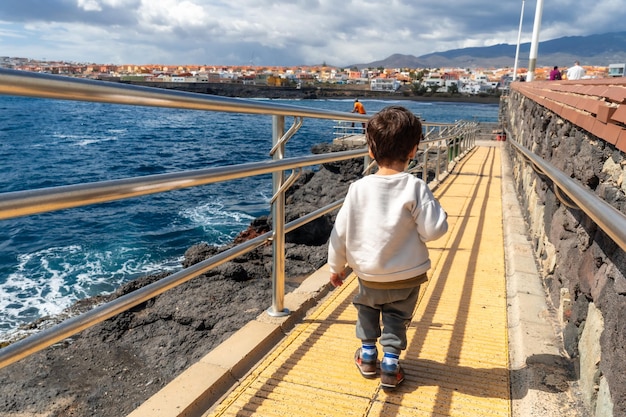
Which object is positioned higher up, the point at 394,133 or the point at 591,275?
the point at 394,133

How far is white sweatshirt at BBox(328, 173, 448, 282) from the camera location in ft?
6.48

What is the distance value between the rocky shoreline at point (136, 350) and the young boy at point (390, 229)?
91.5 inches

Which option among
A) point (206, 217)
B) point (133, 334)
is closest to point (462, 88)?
point (206, 217)

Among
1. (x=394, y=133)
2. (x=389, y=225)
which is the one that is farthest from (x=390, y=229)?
(x=394, y=133)

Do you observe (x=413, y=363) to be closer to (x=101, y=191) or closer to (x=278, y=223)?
(x=278, y=223)

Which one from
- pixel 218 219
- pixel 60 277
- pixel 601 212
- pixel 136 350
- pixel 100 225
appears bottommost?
pixel 100 225

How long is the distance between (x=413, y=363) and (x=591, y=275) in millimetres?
878

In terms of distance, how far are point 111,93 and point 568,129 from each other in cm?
293

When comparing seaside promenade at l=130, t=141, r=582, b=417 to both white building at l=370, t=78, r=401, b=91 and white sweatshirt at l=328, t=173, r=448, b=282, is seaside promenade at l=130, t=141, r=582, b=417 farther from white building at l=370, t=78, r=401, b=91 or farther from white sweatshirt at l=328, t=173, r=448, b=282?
white building at l=370, t=78, r=401, b=91

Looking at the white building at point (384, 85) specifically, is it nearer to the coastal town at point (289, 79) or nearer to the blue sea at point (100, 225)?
the coastal town at point (289, 79)

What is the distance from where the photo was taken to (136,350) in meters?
4.98

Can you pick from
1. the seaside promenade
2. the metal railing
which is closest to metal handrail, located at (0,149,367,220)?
the metal railing

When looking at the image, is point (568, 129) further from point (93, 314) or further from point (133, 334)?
point (133, 334)

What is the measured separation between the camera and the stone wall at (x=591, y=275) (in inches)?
68.2
